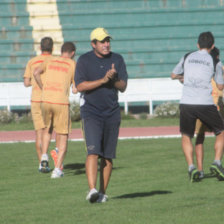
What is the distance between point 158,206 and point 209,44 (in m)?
3.12

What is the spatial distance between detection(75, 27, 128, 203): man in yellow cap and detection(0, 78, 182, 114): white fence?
684 inches

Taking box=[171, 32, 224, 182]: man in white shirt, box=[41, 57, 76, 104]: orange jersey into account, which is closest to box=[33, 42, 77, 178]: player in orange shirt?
box=[41, 57, 76, 104]: orange jersey

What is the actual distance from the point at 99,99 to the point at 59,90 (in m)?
3.26

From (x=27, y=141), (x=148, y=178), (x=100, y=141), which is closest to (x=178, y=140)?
(x=27, y=141)

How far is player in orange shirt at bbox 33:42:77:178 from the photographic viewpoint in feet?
36.2

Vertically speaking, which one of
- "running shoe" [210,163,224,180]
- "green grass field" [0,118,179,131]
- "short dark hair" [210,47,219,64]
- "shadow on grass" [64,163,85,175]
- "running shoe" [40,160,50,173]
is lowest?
"green grass field" [0,118,179,131]

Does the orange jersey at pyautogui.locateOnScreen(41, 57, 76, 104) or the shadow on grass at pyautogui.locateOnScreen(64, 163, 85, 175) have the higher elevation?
the orange jersey at pyautogui.locateOnScreen(41, 57, 76, 104)

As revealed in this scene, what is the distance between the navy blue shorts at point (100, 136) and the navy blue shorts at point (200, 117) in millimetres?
2040

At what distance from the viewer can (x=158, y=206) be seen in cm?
747

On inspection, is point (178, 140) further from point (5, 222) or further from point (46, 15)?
point (46, 15)

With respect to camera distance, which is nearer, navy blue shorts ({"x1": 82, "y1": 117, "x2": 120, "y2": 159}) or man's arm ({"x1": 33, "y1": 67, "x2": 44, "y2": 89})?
navy blue shorts ({"x1": 82, "y1": 117, "x2": 120, "y2": 159})

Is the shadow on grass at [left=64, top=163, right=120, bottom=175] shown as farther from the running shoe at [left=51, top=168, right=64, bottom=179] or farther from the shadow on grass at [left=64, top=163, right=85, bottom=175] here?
the running shoe at [left=51, top=168, right=64, bottom=179]

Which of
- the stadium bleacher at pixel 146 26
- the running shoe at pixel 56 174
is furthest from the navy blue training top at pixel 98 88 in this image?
the stadium bleacher at pixel 146 26

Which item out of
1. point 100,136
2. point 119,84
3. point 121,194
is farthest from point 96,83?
point 121,194
